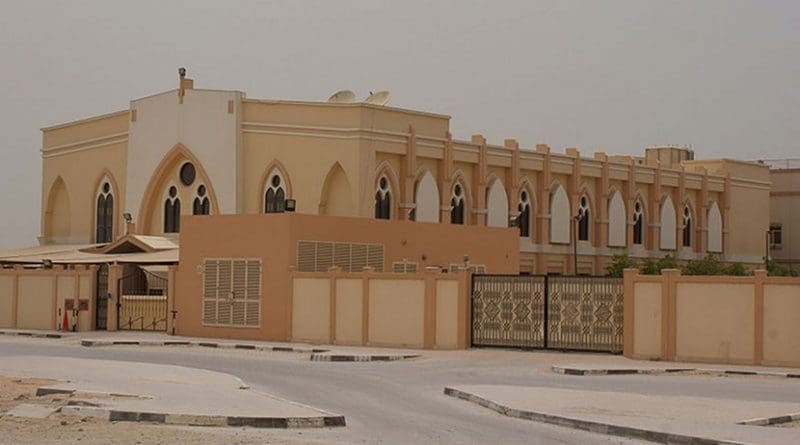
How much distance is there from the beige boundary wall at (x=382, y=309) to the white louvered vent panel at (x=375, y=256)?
151 inches

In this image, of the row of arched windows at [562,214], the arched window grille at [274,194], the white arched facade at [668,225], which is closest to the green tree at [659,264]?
the row of arched windows at [562,214]

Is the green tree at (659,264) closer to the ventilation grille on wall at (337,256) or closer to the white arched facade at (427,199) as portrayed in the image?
the white arched facade at (427,199)

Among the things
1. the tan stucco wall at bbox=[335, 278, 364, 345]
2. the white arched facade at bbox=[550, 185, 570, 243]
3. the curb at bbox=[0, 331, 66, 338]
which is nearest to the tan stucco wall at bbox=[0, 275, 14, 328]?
the curb at bbox=[0, 331, 66, 338]

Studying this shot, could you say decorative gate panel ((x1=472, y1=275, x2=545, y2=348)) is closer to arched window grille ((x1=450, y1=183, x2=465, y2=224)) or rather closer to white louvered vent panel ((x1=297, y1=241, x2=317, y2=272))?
white louvered vent panel ((x1=297, y1=241, x2=317, y2=272))

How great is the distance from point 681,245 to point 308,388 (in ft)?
173

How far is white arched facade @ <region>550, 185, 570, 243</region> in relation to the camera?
2628 inches

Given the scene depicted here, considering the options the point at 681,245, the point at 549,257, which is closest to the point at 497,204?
the point at 549,257

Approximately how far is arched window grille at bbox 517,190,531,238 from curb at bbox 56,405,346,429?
47566mm

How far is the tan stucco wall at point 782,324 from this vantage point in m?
29.4

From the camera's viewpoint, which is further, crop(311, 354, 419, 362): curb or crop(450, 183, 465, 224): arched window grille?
crop(450, 183, 465, 224): arched window grille

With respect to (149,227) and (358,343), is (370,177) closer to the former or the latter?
(149,227)

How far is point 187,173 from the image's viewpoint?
60.4m

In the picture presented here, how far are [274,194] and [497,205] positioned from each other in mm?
11093

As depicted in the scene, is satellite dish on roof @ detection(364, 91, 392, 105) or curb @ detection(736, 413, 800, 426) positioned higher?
satellite dish on roof @ detection(364, 91, 392, 105)
